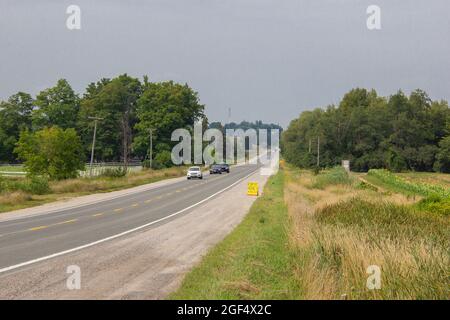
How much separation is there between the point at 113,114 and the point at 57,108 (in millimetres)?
10998

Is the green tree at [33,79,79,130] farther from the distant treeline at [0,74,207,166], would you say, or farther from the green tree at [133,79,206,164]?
the green tree at [133,79,206,164]

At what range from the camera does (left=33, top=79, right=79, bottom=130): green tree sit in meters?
103

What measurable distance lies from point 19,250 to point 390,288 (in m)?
9.82

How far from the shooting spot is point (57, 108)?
104125 mm

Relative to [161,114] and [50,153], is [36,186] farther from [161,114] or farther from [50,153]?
[161,114]

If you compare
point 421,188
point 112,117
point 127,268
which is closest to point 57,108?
point 112,117

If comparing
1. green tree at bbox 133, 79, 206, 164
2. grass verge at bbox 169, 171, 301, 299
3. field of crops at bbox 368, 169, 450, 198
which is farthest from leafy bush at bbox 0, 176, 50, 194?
green tree at bbox 133, 79, 206, 164

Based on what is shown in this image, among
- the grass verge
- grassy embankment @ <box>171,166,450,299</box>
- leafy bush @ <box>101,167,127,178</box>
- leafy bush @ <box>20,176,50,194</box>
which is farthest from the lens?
A: leafy bush @ <box>101,167,127,178</box>

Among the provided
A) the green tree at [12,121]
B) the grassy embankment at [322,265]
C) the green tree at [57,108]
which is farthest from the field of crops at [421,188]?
the green tree at [12,121]

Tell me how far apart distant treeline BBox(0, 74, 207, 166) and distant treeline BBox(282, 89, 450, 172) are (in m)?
26.7

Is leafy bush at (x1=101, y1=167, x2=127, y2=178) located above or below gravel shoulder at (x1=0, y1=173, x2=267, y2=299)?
below

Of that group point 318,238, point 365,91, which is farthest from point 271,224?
point 365,91

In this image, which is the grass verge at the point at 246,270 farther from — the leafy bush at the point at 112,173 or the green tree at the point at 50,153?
the leafy bush at the point at 112,173

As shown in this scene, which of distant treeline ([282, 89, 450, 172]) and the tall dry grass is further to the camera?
distant treeline ([282, 89, 450, 172])
